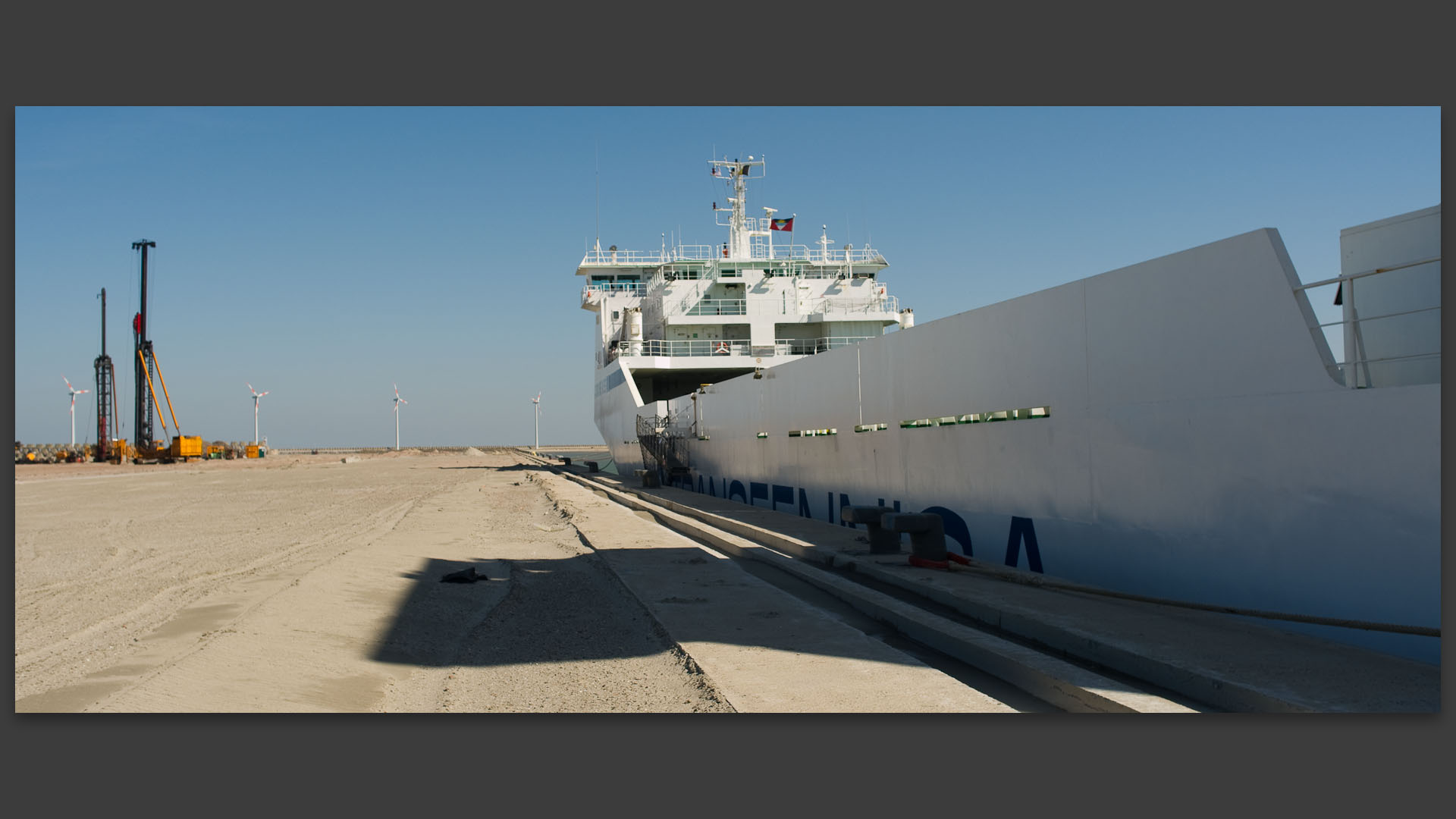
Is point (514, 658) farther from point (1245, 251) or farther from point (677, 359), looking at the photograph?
point (677, 359)

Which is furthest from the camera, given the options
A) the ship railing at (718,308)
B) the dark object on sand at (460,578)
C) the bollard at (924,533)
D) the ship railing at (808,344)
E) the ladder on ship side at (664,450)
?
the ship railing at (718,308)

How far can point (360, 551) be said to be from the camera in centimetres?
1029

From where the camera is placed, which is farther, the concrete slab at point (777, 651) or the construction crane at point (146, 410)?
the construction crane at point (146, 410)

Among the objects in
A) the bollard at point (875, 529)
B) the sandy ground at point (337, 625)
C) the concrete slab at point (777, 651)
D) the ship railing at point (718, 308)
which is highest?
the ship railing at point (718, 308)

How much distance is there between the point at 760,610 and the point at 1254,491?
329cm

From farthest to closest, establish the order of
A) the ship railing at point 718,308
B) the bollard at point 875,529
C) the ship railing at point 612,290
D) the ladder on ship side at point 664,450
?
1. the ship railing at point 612,290
2. the ship railing at point 718,308
3. the ladder on ship side at point 664,450
4. the bollard at point 875,529

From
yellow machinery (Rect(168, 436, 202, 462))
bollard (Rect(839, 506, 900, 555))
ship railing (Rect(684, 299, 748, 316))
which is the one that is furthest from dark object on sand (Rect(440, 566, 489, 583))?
yellow machinery (Rect(168, 436, 202, 462))

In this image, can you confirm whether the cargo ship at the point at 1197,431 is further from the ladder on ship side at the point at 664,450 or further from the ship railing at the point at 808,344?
the ship railing at the point at 808,344

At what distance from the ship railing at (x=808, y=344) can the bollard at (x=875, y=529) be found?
22.2 metres

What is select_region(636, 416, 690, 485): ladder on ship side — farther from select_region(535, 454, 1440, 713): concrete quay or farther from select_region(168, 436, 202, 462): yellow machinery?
select_region(168, 436, 202, 462): yellow machinery

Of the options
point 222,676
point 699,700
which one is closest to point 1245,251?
point 699,700

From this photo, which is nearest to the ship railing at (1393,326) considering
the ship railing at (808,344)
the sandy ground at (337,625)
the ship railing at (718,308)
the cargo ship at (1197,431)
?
the cargo ship at (1197,431)

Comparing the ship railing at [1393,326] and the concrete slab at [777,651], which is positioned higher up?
the ship railing at [1393,326]

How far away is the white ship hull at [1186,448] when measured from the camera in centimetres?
500
